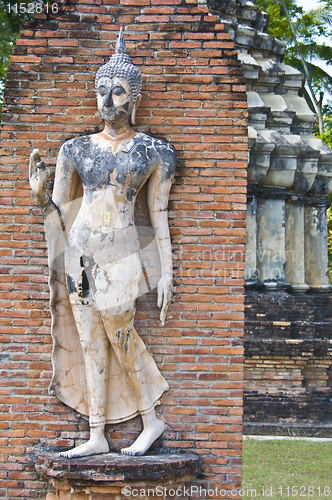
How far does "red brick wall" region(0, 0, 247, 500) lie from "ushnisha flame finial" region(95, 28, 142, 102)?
28cm

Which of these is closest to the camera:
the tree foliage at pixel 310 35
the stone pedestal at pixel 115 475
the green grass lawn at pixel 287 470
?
the stone pedestal at pixel 115 475

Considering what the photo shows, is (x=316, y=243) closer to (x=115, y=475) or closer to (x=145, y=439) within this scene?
(x=145, y=439)

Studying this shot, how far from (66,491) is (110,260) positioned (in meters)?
1.81

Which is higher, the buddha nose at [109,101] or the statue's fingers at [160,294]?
the buddha nose at [109,101]

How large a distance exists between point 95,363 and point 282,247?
8.10 meters

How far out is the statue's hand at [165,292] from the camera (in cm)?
499

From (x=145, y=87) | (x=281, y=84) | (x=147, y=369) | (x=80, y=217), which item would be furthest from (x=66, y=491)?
(x=281, y=84)

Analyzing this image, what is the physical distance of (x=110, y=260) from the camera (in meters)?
4.80

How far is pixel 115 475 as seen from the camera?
14.8 feet

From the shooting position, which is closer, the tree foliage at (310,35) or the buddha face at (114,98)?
the buddha face at (114,98)

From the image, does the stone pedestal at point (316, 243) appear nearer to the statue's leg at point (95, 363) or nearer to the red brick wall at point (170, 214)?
the red brick wall at point (170, 214)
